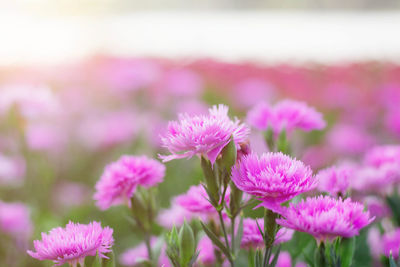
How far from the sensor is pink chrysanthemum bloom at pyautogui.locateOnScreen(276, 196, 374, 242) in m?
0.52

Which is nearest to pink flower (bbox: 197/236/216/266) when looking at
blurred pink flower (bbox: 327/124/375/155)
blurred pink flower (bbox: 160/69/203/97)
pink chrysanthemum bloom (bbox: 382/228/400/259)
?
pink chrysanthemum bloom (bbox: 382/228/400/259)

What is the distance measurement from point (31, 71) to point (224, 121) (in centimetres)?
172

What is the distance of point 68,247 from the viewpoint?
557 millimetres

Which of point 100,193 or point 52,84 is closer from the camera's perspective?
point 100,193

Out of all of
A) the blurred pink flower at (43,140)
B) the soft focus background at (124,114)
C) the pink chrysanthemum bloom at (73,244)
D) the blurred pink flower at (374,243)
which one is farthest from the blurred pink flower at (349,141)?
the pink chrysanthemum bloom at (73,244)

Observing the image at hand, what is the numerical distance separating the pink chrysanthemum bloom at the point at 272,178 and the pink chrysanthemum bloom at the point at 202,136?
29 millimetres

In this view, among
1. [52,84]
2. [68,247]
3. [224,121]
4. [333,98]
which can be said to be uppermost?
[52,84]

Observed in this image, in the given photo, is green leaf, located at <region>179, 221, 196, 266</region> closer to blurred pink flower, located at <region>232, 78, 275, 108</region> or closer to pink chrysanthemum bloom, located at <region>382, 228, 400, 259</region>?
pink chrysanthemum bloom, located at <region>382, 228, 400, 259</region>

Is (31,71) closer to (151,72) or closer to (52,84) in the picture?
(52,84)

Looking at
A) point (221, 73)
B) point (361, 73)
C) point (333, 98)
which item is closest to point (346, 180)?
point (333, 98)

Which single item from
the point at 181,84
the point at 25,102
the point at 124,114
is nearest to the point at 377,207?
the point at 25,102

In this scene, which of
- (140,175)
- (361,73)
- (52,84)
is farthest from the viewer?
(361,73)

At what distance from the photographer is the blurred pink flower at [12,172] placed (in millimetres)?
1345

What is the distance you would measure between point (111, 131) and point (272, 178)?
42.9 inches
